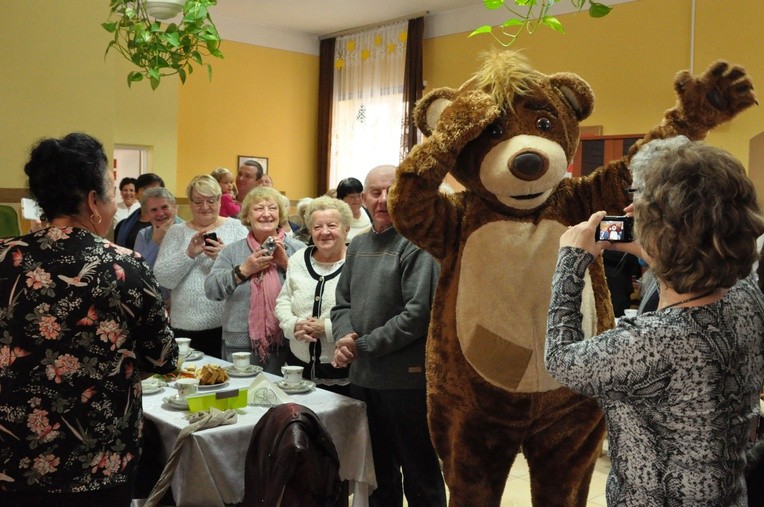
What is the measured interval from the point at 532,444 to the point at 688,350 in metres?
1.03

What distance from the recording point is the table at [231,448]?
95.2 inches

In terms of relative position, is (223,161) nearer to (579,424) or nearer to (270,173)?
(270,173)

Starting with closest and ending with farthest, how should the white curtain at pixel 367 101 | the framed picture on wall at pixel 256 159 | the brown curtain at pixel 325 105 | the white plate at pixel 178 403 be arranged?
the white plate at pixel 178 403 → the white curtain at pixel 367 101 → the framed picture on wall at pixel 256 159 → the brown curtain at pixel 325 105

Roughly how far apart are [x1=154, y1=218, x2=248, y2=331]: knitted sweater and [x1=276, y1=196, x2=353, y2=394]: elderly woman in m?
0.51

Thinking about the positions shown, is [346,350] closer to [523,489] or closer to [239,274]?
[239,274]

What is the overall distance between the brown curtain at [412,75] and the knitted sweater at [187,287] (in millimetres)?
5476

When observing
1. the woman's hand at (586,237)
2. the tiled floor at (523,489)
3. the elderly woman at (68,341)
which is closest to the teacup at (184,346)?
the tiled floor at (523,489)

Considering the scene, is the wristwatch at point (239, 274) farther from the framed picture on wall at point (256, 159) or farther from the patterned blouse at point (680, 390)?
the framed picture on wall at point (256, 159)

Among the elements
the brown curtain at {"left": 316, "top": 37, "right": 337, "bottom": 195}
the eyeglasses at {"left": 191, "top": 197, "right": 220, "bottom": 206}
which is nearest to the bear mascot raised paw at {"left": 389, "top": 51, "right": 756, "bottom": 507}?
the eyeglasses at {"left": 191, "top": 197, "right": 220, "bottom": 206}

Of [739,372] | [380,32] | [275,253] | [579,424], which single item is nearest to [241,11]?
[380,32]

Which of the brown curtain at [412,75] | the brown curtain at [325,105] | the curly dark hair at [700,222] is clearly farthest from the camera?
the brown curtain at [325,105]

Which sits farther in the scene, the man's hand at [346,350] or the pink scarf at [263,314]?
the pink scarf at [263,314]

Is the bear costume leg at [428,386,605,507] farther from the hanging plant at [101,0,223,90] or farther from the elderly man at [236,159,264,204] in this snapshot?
the elderly man at [236,159,264,204]

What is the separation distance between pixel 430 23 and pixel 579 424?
743 centimetres
